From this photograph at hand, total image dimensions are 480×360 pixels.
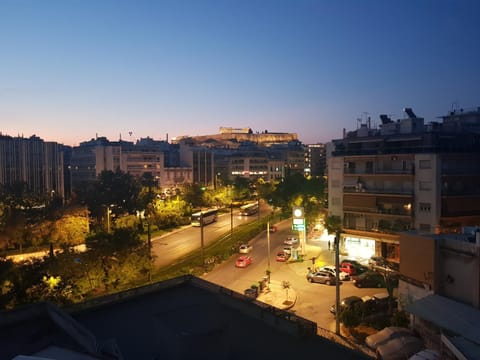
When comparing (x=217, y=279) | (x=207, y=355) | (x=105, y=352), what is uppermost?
(x=105, y=352)

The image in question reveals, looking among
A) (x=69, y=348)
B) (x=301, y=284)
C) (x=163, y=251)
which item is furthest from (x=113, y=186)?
(x=69, y=348)

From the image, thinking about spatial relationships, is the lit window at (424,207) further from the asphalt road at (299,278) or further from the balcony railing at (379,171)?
the asphalt road at (299,278)

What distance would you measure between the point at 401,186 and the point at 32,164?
8270 centimetres

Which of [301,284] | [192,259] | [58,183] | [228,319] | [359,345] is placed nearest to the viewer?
[228,319]

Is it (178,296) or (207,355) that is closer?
(207,355)

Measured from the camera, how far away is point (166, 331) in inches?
527

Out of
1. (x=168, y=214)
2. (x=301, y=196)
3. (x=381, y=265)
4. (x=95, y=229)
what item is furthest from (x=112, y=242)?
(x=301, y=196)

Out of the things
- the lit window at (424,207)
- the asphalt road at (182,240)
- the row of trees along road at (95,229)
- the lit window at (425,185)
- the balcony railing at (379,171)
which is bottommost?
the asphalt road at (182,240)

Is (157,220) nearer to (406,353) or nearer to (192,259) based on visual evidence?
(192,259)

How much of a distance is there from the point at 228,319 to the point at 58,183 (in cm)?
9346

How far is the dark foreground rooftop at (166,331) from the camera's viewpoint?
11.4m

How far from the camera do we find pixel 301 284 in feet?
101

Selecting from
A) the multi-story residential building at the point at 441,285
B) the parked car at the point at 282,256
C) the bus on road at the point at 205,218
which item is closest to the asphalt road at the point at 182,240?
the bus on road at the point at 205,218

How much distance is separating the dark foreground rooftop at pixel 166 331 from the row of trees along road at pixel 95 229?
389 inches
